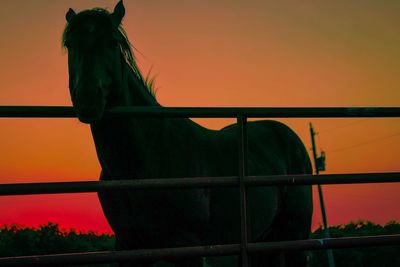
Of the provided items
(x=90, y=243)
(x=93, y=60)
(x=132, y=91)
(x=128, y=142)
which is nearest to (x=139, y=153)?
(x=128, y=142)

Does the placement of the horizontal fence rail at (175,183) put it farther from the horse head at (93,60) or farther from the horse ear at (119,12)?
the horse ear at (119,12)

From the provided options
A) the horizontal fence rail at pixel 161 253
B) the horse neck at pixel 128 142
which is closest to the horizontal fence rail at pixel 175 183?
the horizontal fence rail at pixel 161 253

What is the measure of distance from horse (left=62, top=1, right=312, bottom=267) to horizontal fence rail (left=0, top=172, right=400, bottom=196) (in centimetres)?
33

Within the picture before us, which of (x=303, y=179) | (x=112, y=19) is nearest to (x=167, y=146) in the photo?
(x=112, y=19)

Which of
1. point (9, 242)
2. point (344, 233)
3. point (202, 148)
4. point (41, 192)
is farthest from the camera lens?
point (344, 233)

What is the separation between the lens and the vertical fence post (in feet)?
7.56

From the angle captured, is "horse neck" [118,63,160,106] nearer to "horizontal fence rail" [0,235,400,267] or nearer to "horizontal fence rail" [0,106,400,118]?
"horizontal fence rail" [0,106,400,118]

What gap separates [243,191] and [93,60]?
1164mm

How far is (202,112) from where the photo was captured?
229 centimetres

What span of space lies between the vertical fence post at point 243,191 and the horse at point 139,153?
26 cm

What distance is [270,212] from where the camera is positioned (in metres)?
4.41

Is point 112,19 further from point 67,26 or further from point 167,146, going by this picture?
point 167,146

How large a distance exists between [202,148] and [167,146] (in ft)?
1.35

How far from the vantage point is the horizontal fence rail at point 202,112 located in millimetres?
2141
